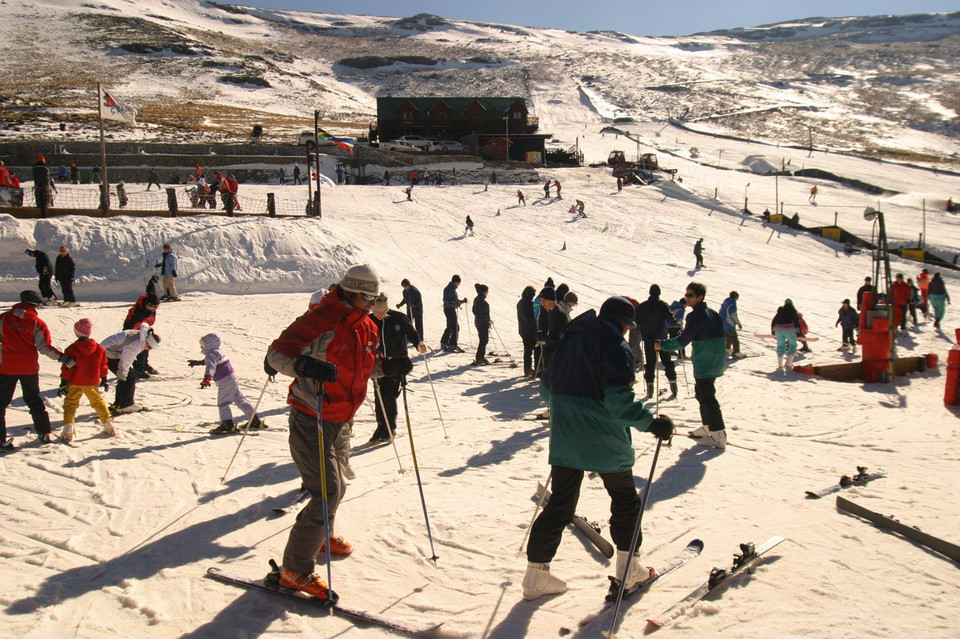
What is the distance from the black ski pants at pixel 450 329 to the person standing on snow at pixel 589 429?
8.99 meters

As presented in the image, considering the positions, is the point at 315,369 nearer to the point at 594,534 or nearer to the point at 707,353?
the point at 594,534

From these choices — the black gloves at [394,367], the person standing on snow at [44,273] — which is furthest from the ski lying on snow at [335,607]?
the person standing on snow at [44,273]

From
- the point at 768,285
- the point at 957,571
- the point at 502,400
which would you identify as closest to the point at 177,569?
the point at 957,571

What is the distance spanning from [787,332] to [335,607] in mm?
9876

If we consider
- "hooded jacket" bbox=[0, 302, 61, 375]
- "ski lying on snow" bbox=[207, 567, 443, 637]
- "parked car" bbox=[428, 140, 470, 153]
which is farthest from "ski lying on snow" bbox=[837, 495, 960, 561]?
"parked car" bbox=[428, 140, 470, 153]

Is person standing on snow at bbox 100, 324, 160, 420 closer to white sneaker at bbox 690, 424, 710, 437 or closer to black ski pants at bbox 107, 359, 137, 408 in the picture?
black ski pants at bbox 107, 359, 137, 408

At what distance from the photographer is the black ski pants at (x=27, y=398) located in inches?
240

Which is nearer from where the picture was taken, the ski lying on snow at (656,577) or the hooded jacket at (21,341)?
the ski lying on snow at (656,577)

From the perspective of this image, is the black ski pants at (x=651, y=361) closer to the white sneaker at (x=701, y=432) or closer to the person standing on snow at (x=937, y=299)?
the white sneaker at (x=701, y=432)

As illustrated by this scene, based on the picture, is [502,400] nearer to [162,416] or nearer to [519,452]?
[519,452]

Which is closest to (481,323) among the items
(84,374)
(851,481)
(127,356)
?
(127,356)

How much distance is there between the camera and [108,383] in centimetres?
922

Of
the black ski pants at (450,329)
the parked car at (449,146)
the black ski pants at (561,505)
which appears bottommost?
the black ski pants at (450,329)

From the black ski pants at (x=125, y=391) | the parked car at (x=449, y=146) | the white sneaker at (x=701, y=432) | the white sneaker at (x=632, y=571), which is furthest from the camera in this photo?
the parked car at (x=449, y=146)
